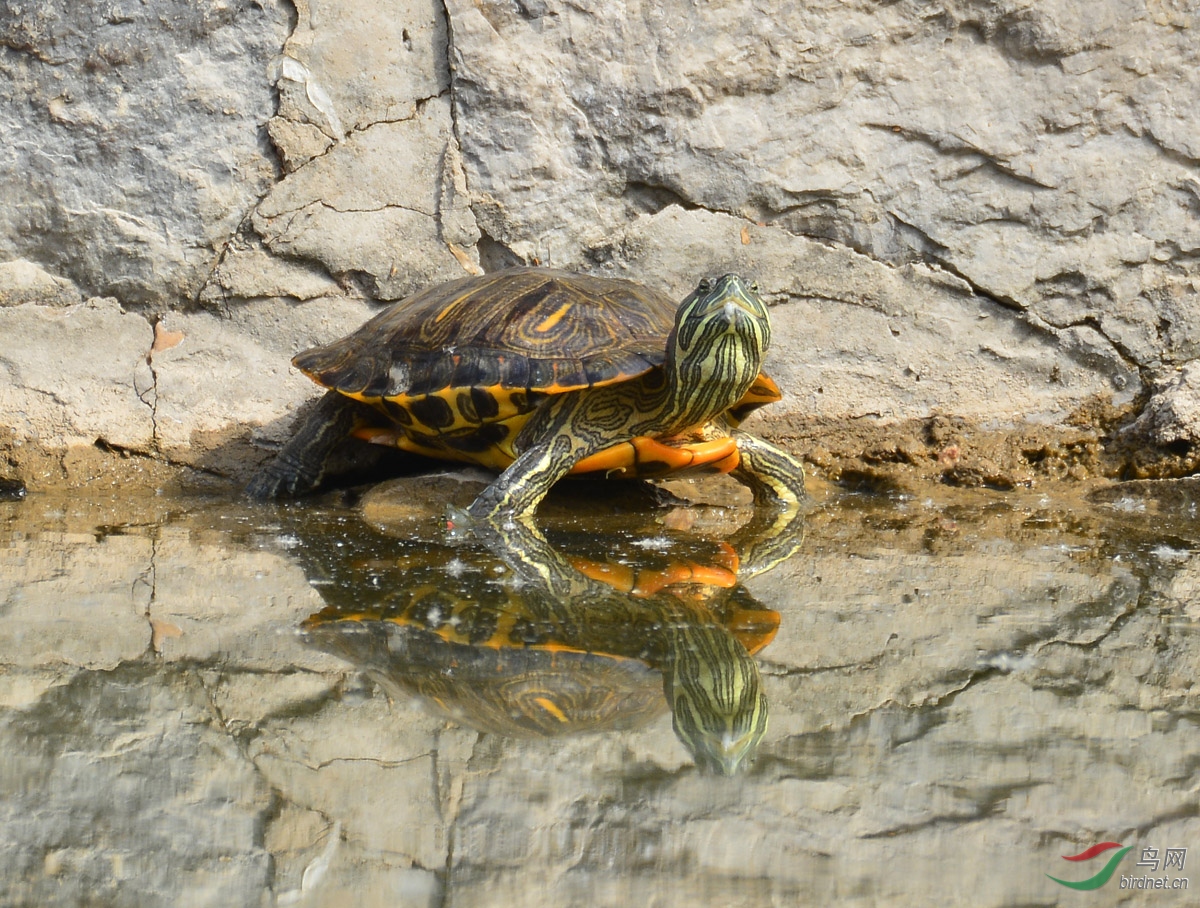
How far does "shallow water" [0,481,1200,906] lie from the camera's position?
55.5 inches

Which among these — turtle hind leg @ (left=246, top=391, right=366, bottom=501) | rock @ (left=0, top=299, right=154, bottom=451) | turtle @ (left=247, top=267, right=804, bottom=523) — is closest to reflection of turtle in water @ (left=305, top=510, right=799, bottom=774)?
turtle @ (left=247, top=267, right=804, bottom=523)

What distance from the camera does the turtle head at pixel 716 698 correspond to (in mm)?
1719

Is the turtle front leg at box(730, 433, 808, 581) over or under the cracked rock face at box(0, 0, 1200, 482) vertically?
under

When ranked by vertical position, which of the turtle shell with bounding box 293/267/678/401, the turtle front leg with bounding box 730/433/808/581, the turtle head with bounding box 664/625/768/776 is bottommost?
the turtle front leg with bounding box 730/433/808/581

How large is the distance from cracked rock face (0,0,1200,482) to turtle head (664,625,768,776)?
2.56m

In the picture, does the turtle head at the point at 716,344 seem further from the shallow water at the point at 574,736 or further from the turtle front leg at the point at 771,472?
the shallow water at the point at 574,736

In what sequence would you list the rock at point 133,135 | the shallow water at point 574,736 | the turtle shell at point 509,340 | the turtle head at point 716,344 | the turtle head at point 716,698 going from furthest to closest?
the rock at point 133,135, the turtle shell at point 509,340, the turtle head at point 716,344, the turtle head at point 716,698, the shallow water at point 574,736

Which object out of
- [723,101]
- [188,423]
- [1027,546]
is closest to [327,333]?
[188,423]

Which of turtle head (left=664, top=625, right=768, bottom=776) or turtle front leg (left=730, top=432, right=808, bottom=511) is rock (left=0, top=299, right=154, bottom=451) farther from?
turtle head (left=664, top=625, right=768, bottom=776)

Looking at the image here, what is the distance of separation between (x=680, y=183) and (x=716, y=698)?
3.20 m

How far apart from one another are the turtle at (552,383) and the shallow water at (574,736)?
A: 2.85 ft

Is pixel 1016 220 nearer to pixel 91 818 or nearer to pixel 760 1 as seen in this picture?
pixel 760 1

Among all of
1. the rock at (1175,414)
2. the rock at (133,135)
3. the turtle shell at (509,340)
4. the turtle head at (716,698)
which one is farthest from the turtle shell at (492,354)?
the turtle head at (716,698)

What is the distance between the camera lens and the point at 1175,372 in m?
4.64
